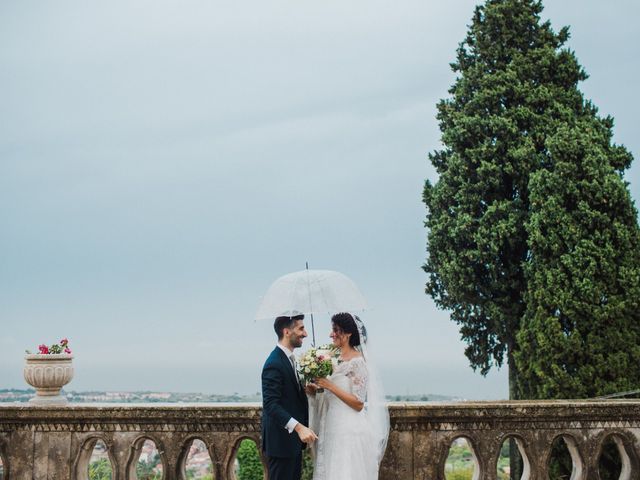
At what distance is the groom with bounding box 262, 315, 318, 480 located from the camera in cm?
529

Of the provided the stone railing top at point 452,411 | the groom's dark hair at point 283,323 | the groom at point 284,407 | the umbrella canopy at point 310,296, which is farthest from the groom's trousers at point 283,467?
the umbrella canopy at point 310,296

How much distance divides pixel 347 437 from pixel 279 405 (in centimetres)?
66

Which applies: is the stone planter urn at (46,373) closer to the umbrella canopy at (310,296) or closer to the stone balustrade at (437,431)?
the stone balustrade at (437,431)

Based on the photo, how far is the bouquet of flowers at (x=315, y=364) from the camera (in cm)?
534

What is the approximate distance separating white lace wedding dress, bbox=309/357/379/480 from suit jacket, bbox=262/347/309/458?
30 cm

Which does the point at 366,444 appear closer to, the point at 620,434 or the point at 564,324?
the point at 620,434

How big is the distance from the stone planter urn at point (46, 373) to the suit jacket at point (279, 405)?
293 centimetres

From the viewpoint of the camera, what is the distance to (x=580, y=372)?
16812mm

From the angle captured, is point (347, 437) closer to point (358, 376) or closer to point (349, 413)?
point (349, 413)

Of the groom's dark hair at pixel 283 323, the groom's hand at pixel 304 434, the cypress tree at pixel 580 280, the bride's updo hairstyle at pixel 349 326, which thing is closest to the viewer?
the groom's hand at pixel 304 434

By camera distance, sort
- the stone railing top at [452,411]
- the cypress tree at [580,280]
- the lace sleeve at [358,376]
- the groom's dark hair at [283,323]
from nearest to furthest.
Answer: the groom's dark hair at [283,323] → the lace sleeve at [358,376] → the stone railing top at [452,411] → the cypress tree at [580,280]

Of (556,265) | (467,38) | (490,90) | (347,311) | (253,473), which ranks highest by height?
(467,38)

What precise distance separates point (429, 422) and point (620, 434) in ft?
5.03

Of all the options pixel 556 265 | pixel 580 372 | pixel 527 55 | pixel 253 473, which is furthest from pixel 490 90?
pixel 253 473
